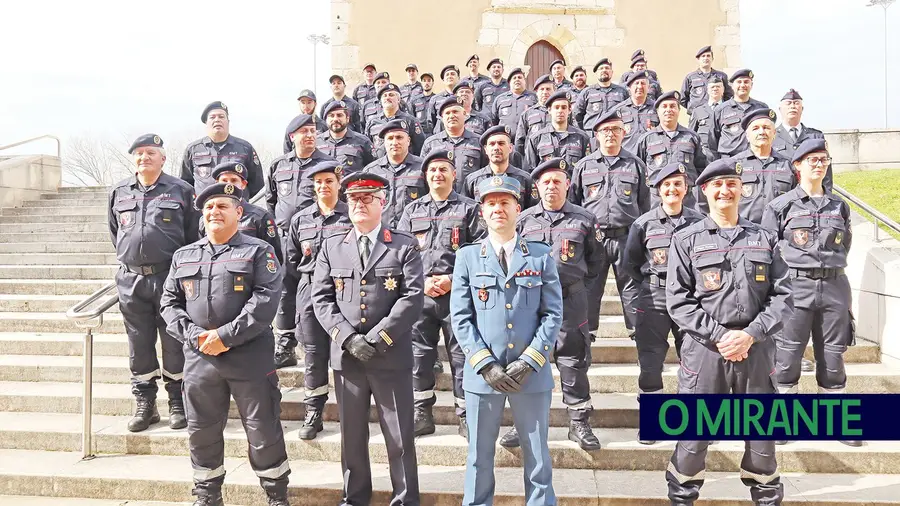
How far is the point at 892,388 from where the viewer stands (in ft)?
17.9

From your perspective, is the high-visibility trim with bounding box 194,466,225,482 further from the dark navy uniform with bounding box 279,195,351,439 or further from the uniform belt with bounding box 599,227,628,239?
the uniform belt with bounding box 599,227,628,239

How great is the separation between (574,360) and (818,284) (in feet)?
7.31

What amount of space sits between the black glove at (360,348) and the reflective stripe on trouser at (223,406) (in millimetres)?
675

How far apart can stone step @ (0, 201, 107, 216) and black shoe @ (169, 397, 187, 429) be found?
20.9ft

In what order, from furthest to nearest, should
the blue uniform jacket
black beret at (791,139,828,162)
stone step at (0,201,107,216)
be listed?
stone step at (0,201,107,216) → black beret at (791,139,828,162) → the blue uniform jacket

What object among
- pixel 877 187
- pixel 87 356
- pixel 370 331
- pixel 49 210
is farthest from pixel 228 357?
pixel 877 187

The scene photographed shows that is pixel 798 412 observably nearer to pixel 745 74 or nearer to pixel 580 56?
pixel 745 74

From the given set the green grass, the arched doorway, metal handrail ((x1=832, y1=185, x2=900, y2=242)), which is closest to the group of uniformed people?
metal handrail ((x1=832, y1=185, x2=900, y2=242))

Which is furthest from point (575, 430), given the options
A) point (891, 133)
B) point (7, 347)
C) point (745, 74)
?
point (891, 133)

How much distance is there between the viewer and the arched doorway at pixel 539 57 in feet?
48.6

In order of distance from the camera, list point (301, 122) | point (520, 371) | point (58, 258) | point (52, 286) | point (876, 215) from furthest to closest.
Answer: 1. point (58, 258)
2. point (52, 286)
3. point (301, 122)
4. point (876, 215)
5. point (520, 371)

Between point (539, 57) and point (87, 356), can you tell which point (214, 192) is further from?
point (539, 57)

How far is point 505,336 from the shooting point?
3.74 m

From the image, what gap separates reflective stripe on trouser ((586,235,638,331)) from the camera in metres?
5.50
